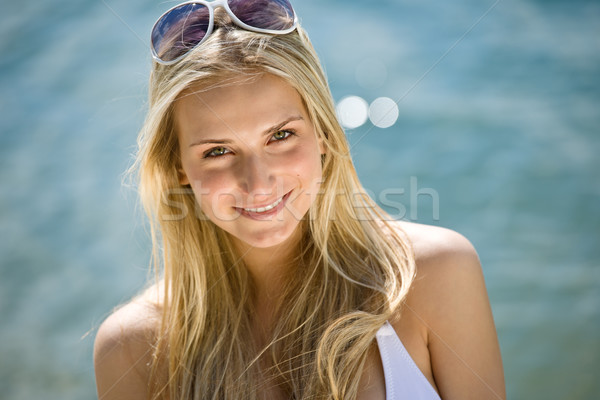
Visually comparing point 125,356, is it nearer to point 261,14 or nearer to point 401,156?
point 261,14

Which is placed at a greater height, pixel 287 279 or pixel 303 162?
pixel 303 162

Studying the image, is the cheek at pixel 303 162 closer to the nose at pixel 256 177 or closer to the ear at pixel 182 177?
the nose at pixel 256 177

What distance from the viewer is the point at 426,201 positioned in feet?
14.3

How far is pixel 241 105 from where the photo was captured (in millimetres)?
1712

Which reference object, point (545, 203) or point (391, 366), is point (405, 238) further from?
point (545, 203)

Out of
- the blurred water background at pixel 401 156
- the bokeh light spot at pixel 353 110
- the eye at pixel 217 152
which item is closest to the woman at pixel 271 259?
the eye at pixel 217 152

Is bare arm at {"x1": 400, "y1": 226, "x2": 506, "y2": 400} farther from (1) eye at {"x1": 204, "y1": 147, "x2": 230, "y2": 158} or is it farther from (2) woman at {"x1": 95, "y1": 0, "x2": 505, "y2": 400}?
(1) eye at {"x1": 204, "y1": 147, "x2": 230, "y2": 158}

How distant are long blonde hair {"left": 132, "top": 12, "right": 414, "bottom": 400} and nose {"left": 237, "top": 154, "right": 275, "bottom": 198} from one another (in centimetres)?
23

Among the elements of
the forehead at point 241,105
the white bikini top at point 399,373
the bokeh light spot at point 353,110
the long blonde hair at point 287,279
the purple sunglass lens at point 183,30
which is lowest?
the white bikini top at point 399,373

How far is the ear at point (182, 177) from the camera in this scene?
2039 mm

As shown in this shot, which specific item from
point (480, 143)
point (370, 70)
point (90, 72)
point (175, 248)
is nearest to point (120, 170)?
point (90, 72)

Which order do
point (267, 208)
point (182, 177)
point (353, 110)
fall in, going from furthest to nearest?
point (353, 110) → point (182, 177) → point (267, 208)

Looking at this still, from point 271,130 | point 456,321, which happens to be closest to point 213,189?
point 271,130

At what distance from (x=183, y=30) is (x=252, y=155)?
1.50 ft
